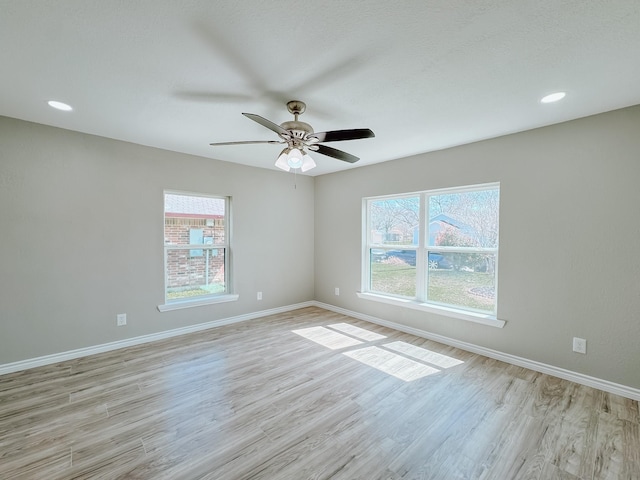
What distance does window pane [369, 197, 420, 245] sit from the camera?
4.00 meters

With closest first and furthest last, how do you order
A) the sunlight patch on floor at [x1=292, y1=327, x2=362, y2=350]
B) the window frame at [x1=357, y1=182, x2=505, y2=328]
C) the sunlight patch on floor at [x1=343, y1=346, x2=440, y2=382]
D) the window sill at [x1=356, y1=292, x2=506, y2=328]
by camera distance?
1. the sunlight patch on floor at [x1=343, y1=346, x2=440, y2=382]
2. the window sill at [x1=356, y1=292, x2=506, y2=328]
3. the window frame at [x1=357, y1=182, x2=505, y2=328]
4. the sunlight patch on floor at [x1=292, y1=327, x2=362, y2=350]

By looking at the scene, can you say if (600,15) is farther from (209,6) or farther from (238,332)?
(238,332)

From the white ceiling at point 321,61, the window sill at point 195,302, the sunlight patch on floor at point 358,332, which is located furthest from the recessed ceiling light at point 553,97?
the window sill at point 195,302

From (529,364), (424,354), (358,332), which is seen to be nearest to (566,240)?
(529,364)

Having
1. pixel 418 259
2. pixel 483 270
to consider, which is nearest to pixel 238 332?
pixel 418 259

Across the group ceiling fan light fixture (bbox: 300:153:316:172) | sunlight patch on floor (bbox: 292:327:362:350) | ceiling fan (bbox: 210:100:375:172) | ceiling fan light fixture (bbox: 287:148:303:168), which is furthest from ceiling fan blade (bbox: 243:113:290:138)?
sunlight patch on floor (bbox: 292:327:362:350)

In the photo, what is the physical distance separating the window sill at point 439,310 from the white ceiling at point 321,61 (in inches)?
80.7

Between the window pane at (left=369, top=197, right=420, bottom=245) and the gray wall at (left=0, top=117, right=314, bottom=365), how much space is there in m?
2.16

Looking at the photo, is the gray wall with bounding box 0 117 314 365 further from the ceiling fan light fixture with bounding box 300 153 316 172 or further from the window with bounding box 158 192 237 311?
the ceiling fan light fixture with bounding box 300 153 316 172

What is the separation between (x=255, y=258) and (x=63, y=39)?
→ 331 centimetres

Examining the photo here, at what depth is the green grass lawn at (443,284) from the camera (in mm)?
3326

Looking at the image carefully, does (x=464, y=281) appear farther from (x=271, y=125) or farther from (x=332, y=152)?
(x=271, y=125)

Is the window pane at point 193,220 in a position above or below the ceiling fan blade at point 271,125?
below

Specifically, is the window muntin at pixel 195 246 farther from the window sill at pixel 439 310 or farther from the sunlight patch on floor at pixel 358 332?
the window sill at pixel 439 310
